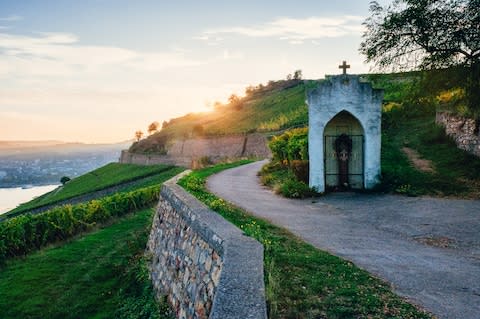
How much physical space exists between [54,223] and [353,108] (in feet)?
41.1

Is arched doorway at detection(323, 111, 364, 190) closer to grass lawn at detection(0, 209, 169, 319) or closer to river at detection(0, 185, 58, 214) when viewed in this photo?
grass lawn at detection(0, 209, 169, 319)

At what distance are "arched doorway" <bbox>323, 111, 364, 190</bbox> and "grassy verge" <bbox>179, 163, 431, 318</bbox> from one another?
9035mm

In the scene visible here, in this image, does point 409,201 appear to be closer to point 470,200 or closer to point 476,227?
point 470,200

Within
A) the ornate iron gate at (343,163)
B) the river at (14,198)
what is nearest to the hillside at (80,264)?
the ornate iron gate at (343,163)

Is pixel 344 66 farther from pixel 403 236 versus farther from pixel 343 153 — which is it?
pixel 403 236

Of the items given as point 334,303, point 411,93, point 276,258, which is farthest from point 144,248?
point 411,93

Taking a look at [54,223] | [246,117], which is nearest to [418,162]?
[54,223]

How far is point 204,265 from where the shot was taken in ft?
22.8

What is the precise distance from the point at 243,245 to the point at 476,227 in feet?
21.7

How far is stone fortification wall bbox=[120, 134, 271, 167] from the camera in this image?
52.9m

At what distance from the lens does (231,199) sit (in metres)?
14.4

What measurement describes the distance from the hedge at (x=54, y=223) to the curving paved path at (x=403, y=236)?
240 inches

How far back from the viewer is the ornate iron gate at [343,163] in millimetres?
16188

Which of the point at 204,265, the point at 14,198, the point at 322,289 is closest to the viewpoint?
the point at 322,289
